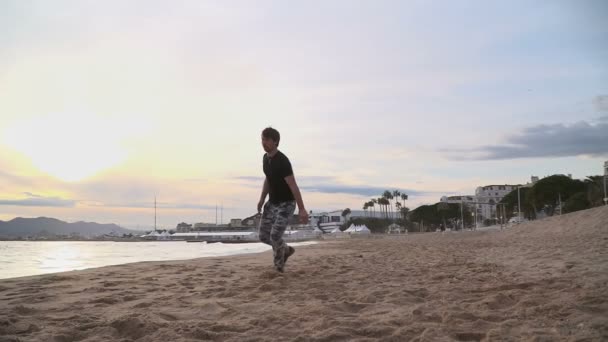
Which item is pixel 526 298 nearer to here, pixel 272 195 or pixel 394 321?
pixel 394 321

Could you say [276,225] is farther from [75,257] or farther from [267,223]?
[75,257]

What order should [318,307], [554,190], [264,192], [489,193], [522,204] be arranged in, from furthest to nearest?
[489,193]
[522,204]
[554,190]
[264,192]
[318,307]

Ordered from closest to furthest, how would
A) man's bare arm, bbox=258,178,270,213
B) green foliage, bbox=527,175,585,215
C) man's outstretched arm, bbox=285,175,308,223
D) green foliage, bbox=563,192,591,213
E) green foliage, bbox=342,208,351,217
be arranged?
man's outstretched arm, bbox=285,175,308,223, man's bare arm, bbox=258,178,270,213, green foliage, bbox=563,192,591,213, green foliage, bbox=527,175,585,215, green foliage, bbox=342,208,351,217

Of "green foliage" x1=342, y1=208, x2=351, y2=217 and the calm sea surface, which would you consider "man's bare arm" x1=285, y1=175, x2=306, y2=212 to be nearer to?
the calm sea surface

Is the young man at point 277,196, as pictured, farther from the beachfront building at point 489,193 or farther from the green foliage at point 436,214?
the beachfront building at point 489,193

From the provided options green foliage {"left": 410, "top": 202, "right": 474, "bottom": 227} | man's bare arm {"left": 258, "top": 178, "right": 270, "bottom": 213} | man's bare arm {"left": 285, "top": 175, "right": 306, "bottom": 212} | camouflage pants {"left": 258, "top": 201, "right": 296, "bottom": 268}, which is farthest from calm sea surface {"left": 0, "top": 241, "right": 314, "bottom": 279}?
green foliage {"left": 410, "top": 202, "right": 474, "bottom": 227}

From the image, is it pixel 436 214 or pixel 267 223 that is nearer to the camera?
pixel 267 223

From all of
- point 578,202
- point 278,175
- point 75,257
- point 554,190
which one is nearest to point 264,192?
point 278,175

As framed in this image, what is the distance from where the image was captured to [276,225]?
5.09 m

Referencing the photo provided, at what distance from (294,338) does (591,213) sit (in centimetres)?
2708

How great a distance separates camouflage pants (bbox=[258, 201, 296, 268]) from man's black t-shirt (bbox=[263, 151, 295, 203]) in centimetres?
9

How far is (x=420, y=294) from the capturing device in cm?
365

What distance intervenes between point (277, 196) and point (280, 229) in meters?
0.43

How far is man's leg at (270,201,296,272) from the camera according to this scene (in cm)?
507
